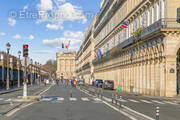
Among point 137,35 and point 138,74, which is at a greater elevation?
point 137,35

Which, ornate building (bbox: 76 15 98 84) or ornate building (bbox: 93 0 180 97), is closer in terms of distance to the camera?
ornate building (bbox: 93 0 180 97)

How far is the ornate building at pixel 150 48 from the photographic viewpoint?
3341 centimetres

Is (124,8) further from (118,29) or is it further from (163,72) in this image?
(163,72)

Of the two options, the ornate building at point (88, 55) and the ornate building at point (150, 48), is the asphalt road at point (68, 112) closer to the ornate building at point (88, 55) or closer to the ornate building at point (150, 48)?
the ornate building at point (150, 48)

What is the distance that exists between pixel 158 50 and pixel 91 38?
76.0 meters

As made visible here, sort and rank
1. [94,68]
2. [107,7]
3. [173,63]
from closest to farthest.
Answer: [173,63] < [107,7] < [94,68]

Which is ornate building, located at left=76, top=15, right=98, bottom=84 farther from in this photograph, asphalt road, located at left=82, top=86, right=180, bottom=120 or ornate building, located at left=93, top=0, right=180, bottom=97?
asphalt road, located at left=82, top=86, right=180, bottom=120

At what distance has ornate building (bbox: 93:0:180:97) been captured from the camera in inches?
1315

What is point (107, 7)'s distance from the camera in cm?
7669

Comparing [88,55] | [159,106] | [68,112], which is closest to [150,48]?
[159,106]

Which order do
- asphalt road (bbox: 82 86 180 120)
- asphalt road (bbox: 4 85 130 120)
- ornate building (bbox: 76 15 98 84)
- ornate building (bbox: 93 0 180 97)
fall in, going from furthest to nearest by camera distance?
ornate building (bbox: 76 15 98 84) → ornate building (bbox: 93 0 180 97) → asphalt road (bbox: 82 86 180 120) → asphalt road (bbox: 4 85 130 120)

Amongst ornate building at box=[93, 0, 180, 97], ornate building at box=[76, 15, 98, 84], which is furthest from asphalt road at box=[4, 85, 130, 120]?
ornate building at box=[76, 15, 98, 84]

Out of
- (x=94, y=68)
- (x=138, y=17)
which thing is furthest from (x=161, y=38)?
(x=94, y=68)

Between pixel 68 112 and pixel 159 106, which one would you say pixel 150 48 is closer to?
pixel 159 106
